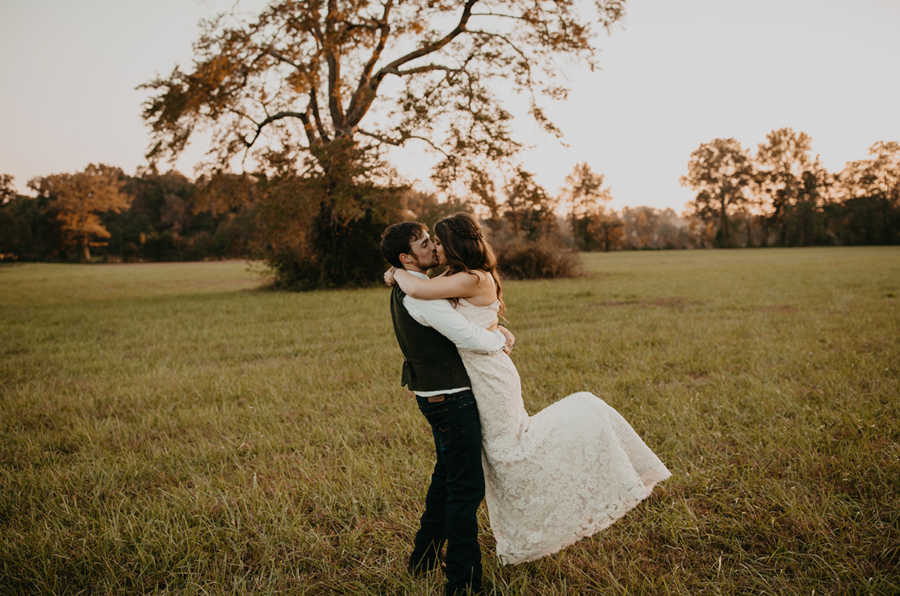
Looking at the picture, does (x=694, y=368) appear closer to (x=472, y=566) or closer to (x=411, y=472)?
(x=411, y=472)

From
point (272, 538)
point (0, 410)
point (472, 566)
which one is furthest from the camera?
point (0, 410)

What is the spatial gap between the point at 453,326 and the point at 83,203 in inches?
3035

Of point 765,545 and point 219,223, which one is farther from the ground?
point 219,223

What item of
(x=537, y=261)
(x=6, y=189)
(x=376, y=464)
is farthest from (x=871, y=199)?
(x=6, y=189)

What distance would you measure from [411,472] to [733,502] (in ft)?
7.02

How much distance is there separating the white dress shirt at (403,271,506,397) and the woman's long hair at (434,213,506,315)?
0.20 metres

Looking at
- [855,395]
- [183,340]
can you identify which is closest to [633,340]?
[855,395]

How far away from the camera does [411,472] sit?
3.53 metres

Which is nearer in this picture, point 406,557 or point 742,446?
point 406,557

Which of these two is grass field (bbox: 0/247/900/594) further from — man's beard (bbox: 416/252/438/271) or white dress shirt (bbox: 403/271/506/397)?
man's beard (bbox: 416/252/438/271)

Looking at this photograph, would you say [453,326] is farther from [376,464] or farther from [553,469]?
[376,464]

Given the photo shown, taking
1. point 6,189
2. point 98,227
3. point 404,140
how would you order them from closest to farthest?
point 404,140, point 98,227, point 6,189

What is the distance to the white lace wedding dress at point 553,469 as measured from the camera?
2.27m

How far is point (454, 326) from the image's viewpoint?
79.5 inches
